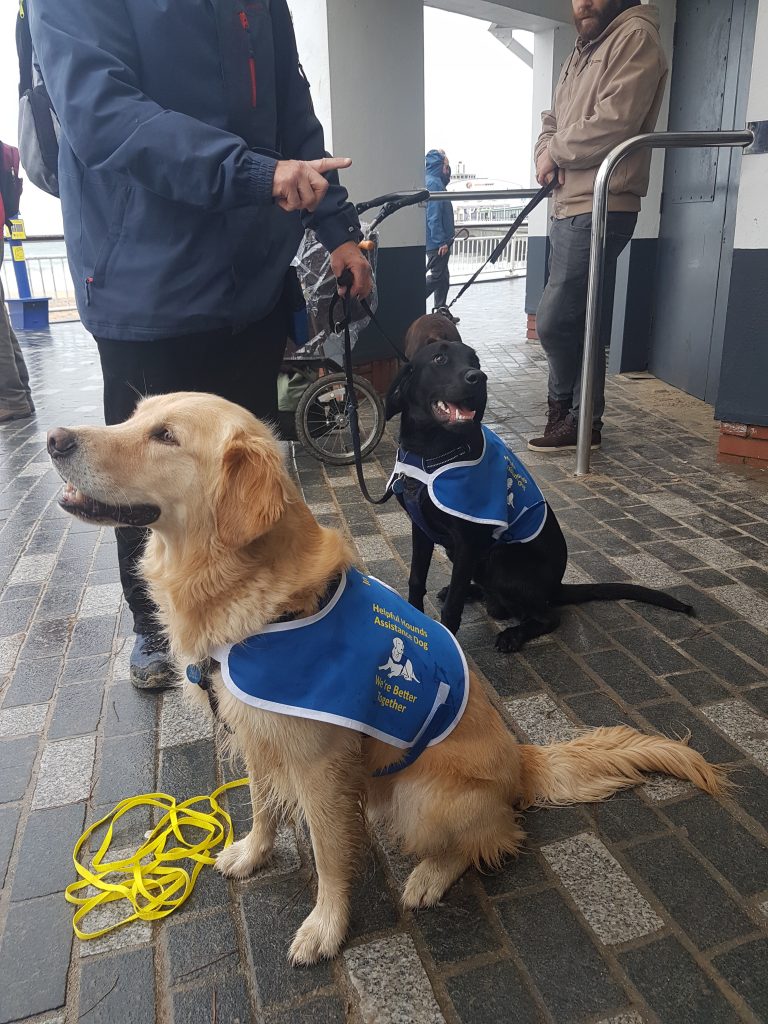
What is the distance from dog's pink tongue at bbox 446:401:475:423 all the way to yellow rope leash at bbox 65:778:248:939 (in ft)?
5.53

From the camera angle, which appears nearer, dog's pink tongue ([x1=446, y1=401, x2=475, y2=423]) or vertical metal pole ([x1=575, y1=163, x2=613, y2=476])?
dog's pink tongue ([x1=446, y1=401, x2=475, y2=423])

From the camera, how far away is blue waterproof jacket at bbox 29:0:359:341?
2.16 metres

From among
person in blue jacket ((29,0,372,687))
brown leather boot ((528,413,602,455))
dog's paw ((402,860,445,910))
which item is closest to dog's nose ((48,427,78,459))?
person in blue jacket ((29,0,372,687))

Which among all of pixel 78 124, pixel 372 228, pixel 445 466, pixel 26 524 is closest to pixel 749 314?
pixel 372 228

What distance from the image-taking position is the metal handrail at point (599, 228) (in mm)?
4586

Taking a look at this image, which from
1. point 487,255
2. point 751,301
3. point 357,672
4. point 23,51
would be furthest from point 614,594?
point 487,255

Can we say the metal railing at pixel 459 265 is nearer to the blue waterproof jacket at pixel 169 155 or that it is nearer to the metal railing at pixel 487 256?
the metal railing at pixel 487 256

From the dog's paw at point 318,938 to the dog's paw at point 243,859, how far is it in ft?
0.91

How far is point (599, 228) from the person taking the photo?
4785 millimetres

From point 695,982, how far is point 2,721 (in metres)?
2.42

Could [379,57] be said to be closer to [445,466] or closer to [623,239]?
[623,239]

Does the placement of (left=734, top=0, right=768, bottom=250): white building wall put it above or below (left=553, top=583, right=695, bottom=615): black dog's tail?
above

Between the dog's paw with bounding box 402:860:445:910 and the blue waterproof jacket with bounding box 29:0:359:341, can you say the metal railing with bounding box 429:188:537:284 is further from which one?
the dog's paw with bounding box 402:860:445:910

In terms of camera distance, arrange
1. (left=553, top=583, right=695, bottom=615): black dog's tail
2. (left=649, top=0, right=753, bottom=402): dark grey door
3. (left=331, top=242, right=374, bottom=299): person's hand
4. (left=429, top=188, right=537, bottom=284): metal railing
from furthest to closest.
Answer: (left=429, top=188, right=537, bottom=284): metal railing < (left=649, top=0, right=753, bottom=402): dark grey door < (left=553, top=583, right=695, bottom=615): black dog's tail < (left=331, top=242, right=374, bottom=299): person's hand
